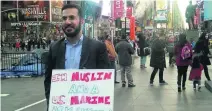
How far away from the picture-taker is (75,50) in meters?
4.05

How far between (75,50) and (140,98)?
6.47 metres

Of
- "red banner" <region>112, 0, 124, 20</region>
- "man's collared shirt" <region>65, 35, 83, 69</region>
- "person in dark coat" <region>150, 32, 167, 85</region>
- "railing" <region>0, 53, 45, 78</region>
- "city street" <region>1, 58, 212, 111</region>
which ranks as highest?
"red banner" <region>112, 0, 124, 20</region>

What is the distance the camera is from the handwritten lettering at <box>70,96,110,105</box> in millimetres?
3803

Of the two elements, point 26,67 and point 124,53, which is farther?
point 26,67

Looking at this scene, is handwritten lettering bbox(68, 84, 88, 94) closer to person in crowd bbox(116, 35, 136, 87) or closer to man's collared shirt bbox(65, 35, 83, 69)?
man's collared shirt bbox(65, 35, 83, 69)

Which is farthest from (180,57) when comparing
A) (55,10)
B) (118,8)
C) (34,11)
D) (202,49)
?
(55,10)

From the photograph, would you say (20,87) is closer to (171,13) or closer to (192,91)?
(192,91)

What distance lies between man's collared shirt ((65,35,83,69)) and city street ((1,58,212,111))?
495cm

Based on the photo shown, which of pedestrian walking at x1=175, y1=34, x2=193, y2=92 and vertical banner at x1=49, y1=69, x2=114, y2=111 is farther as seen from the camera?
pedestrian walking at x1=175, y1=34, x2=193, y2=92

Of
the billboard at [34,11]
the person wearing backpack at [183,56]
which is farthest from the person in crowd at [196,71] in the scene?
the billboard at [34,11]

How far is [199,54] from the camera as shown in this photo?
475 inches

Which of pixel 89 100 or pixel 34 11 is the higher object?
pixel 34 11

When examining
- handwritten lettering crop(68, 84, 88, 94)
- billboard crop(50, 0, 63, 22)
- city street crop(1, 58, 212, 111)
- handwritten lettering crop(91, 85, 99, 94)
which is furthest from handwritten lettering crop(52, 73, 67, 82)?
billboard crop(50, 0, 63, 22)

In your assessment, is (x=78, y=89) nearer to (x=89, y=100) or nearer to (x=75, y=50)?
(x=89, y=100)
